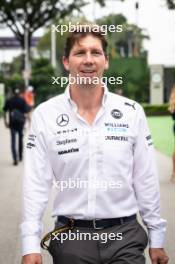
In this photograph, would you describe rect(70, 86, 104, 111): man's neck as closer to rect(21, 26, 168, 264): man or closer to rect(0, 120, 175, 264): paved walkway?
rect(21, 26, 168, 264): man

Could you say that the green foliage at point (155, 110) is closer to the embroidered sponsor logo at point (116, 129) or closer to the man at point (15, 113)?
the man at point (15, 113)

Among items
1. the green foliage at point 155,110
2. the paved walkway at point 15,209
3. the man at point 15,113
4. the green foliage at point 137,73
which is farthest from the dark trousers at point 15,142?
the green foliage at point 137,73

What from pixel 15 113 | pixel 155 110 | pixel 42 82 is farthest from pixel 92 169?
pixel 42 82

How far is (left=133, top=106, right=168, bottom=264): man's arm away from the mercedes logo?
325 mm

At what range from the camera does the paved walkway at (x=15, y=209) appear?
246 inches

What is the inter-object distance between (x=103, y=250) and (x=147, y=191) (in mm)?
360

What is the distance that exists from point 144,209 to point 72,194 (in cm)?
36

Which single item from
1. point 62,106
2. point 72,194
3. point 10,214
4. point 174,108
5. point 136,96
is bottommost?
point 136,96

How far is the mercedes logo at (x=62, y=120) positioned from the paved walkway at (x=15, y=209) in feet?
9.73

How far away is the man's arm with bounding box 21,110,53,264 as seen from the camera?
9.96 ft

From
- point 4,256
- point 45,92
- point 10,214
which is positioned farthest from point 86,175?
point 45,92

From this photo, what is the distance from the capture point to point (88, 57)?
3080 millimetres

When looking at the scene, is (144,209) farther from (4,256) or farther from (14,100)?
(14,100)

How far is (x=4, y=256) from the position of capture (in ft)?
20.0
